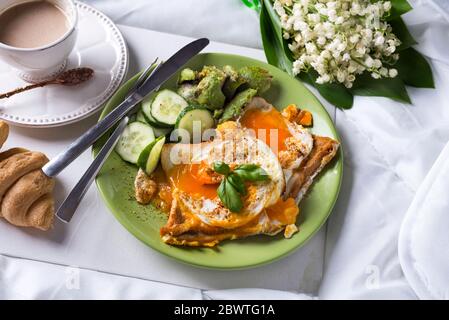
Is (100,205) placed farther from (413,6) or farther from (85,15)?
(413,6)

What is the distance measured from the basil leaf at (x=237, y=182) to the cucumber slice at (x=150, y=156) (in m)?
0.38

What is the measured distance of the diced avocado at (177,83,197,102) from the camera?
293 centimetres

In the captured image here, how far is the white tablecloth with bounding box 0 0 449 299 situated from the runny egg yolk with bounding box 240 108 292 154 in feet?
1.35

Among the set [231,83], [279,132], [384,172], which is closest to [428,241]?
[384,172]

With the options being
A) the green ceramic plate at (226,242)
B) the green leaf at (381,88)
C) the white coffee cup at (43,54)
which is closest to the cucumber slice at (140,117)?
the green ceramic plate at (226,242)

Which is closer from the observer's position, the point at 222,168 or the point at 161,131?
the point at 222,168

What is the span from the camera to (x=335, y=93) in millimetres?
3176

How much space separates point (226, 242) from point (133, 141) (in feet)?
2.15

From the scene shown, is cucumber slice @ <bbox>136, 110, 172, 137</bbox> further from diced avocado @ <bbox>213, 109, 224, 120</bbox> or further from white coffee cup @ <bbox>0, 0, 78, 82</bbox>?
white coffee cup @ <bbox>0, 0, 78, 82</bbox>

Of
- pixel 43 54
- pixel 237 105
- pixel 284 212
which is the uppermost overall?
pixel 43 54

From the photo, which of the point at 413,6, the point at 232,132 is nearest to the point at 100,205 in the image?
the point at 232,132

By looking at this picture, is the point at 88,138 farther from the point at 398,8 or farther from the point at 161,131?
the point at 398,8

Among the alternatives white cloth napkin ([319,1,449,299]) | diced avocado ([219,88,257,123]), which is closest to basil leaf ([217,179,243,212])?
diced avocado ([219,88,257,123])

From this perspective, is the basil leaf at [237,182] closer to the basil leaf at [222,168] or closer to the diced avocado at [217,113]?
the basil leaf at [222,168]
